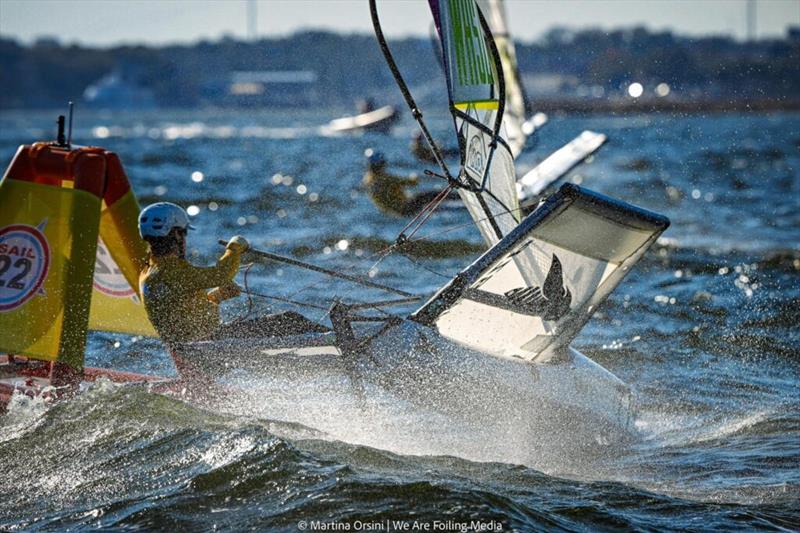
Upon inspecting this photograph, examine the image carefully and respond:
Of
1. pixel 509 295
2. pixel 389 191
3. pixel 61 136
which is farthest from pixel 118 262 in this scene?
pixel 389 191

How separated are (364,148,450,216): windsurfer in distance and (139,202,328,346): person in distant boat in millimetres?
6398

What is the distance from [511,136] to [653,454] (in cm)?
942

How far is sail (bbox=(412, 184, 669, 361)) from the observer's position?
627 cm

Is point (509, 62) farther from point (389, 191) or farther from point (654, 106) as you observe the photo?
point (654, 106)

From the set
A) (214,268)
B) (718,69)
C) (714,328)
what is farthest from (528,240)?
(718,69)

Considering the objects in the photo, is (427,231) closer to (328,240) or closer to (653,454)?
(328,240)

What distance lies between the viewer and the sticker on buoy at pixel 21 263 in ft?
23.5

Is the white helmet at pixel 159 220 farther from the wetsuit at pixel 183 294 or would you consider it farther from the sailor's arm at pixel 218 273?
the sailor's arm at pixel 218 273

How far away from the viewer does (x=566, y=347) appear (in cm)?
743

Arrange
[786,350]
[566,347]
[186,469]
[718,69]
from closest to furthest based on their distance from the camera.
Answer: 1. [186,469]
2. [566,347]
3. [786,350]
4. [718,69]

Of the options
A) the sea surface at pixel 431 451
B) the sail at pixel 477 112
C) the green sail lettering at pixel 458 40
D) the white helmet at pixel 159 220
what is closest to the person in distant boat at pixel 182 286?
the white helmet at pixel 159 220

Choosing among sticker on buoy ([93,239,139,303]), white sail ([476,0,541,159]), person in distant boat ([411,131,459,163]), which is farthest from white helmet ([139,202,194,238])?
white sail ([476,0,541,159])

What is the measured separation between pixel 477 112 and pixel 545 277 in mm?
1643

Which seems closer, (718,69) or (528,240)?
(528,240)
